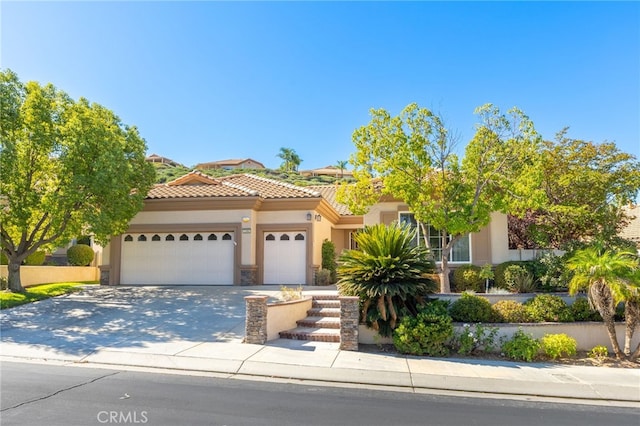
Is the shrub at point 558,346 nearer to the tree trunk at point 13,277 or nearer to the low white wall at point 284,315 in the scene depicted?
the low white wall at point 284,315

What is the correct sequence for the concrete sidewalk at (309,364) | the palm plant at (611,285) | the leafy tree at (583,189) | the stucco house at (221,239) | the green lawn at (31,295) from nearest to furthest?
1. the concrete sidewalk at (309,364)
2. the palm plant at (611,285)
3. the green lawn at (31,295)
4. the leafy tree at (583,189)
5. the stucco house at (221,239)

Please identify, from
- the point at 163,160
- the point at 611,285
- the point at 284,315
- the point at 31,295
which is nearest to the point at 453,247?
the point at 611,285

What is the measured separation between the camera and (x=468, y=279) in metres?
15.1

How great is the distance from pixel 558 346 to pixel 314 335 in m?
5.72

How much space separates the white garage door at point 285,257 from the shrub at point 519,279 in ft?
26.3

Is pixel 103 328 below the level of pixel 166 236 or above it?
below

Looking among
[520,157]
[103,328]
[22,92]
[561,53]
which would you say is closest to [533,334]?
[520,157]

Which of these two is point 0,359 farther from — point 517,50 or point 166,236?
point 517,50

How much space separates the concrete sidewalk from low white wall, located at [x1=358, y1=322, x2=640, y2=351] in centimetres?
73

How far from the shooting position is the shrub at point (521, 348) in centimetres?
946

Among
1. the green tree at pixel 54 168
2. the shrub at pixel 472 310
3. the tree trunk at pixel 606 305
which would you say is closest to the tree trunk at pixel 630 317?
the tree trunk at pixel 606 305

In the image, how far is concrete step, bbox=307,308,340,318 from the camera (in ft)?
39.2

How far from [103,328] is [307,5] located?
11.3m

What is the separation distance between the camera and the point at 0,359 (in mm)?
8789
